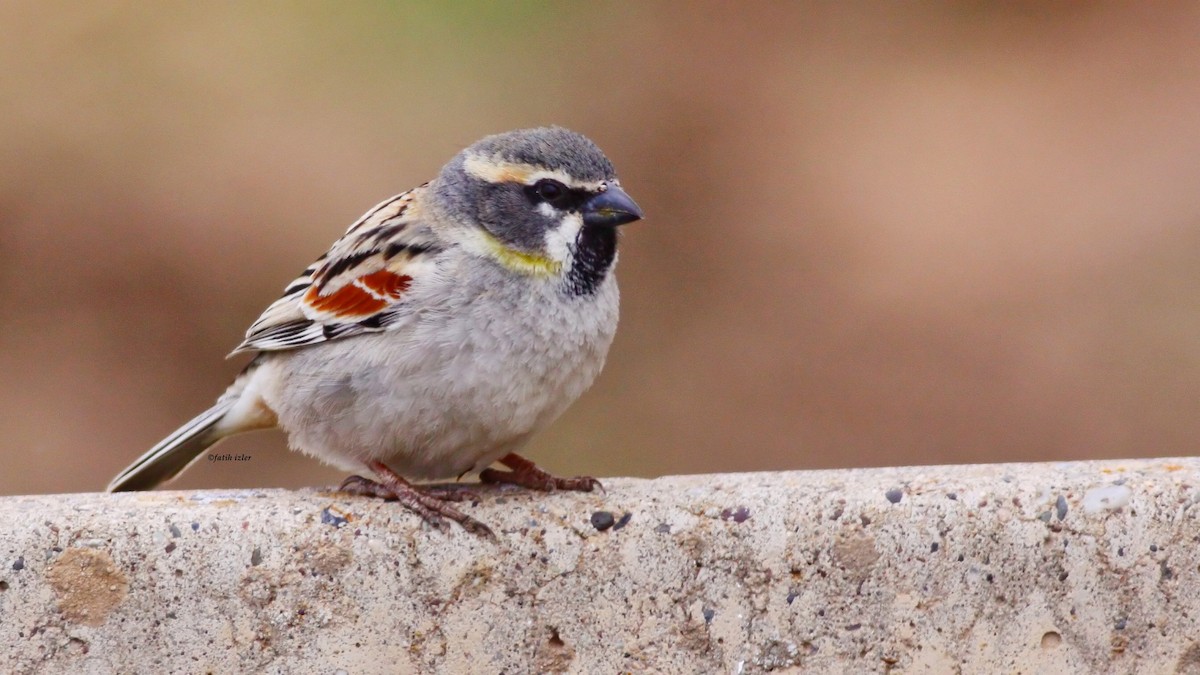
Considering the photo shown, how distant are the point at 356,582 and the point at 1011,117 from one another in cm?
628

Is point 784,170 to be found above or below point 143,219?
above

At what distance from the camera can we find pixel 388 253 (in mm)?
3447

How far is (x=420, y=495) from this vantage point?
307 centimetres

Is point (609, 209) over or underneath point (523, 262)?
over

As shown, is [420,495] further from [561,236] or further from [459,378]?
[561,236]

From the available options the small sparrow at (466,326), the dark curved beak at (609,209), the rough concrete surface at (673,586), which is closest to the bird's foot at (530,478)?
the small sparrow at (466,326)

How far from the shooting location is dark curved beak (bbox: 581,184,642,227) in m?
3.25

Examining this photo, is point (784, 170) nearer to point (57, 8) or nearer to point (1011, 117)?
point (1011, 117)

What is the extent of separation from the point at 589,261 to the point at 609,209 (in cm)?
14

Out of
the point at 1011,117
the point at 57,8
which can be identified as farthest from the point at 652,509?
the point at 1011,117

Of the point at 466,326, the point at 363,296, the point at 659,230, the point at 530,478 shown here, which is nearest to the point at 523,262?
the point at 466,326

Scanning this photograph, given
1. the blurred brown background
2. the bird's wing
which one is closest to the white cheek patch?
the bird's wing

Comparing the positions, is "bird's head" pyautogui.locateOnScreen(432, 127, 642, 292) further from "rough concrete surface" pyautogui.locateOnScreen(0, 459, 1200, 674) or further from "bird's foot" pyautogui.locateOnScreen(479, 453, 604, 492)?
"rough concrete surface" pyautogui.locateOnScreen(0, 459, 1200, 674)

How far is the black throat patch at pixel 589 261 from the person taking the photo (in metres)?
3.31
